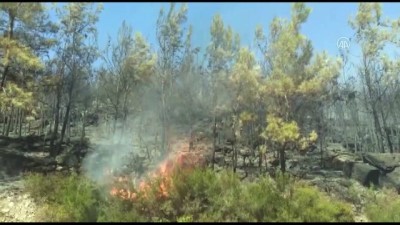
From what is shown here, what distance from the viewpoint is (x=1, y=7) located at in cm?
1959

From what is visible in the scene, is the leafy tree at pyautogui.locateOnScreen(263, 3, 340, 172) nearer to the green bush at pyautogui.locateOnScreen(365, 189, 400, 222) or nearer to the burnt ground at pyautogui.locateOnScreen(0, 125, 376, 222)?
the burnt ground at pyautogui.locateOnScreen(0, 125, 376, 222)

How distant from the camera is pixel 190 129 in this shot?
3234 centimetres

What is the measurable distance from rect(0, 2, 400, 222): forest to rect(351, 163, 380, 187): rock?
65 mm

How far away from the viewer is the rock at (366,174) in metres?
20.3

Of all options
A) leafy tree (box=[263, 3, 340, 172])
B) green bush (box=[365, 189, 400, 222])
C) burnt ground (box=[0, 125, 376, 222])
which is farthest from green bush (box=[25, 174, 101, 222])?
leafy tree (box=[263, 3, 340, 172])

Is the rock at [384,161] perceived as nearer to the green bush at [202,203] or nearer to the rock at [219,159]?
the rock at [219,159]

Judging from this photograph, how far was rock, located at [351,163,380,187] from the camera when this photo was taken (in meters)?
20.3

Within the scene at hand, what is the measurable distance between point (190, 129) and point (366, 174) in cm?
1461

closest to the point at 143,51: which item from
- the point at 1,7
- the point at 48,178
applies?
the point at 1,7

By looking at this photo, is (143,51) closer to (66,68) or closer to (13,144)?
(66,68)

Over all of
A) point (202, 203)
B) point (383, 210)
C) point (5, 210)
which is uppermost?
point (202, 203)

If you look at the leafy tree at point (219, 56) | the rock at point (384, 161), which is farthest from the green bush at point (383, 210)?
the leafy tree at point (219, 56)

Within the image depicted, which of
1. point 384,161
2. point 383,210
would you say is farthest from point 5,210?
point 384,161

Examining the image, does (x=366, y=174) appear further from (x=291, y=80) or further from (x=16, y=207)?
(x=16, y=207)
